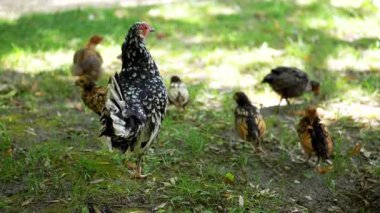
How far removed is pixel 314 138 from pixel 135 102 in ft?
6.46

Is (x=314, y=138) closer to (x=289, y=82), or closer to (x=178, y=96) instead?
(x=289, y=82)

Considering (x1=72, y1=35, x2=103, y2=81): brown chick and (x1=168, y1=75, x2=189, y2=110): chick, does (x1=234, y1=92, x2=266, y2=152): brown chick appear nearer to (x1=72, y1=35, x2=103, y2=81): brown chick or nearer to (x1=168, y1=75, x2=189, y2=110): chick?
(x1=168, y1=75, x2=189, y2=110): chick

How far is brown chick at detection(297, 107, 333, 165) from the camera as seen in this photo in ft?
18.3

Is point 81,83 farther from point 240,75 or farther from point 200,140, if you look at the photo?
point 240,75

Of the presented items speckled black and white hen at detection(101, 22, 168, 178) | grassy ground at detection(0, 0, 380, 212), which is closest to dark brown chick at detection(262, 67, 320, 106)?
grassy ground at detection(0, 0, 380, 212)

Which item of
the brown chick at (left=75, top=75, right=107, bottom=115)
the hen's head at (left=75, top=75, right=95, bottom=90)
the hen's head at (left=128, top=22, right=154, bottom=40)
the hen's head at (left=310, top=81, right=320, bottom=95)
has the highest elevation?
the hen's head at (left=128, top=22, right=154, bottom=40)

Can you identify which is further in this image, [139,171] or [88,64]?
[88,64]

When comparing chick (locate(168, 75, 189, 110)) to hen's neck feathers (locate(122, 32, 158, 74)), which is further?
chick (locate(168, 75, 189, 110))

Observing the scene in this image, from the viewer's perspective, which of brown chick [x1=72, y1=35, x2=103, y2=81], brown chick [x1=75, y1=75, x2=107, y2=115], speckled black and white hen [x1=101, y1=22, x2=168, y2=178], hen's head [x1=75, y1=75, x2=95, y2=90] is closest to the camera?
speckled black and white hen [x1=101, y1=22, x2=168, y2=178]

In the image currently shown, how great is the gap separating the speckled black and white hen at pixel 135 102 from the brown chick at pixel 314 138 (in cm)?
157

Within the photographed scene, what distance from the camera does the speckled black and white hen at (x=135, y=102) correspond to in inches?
177

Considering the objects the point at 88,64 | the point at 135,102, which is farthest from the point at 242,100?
the point at 88,64

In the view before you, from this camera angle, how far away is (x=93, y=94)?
6320 mm

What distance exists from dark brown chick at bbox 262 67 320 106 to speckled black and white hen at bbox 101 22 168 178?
89.6 inches
